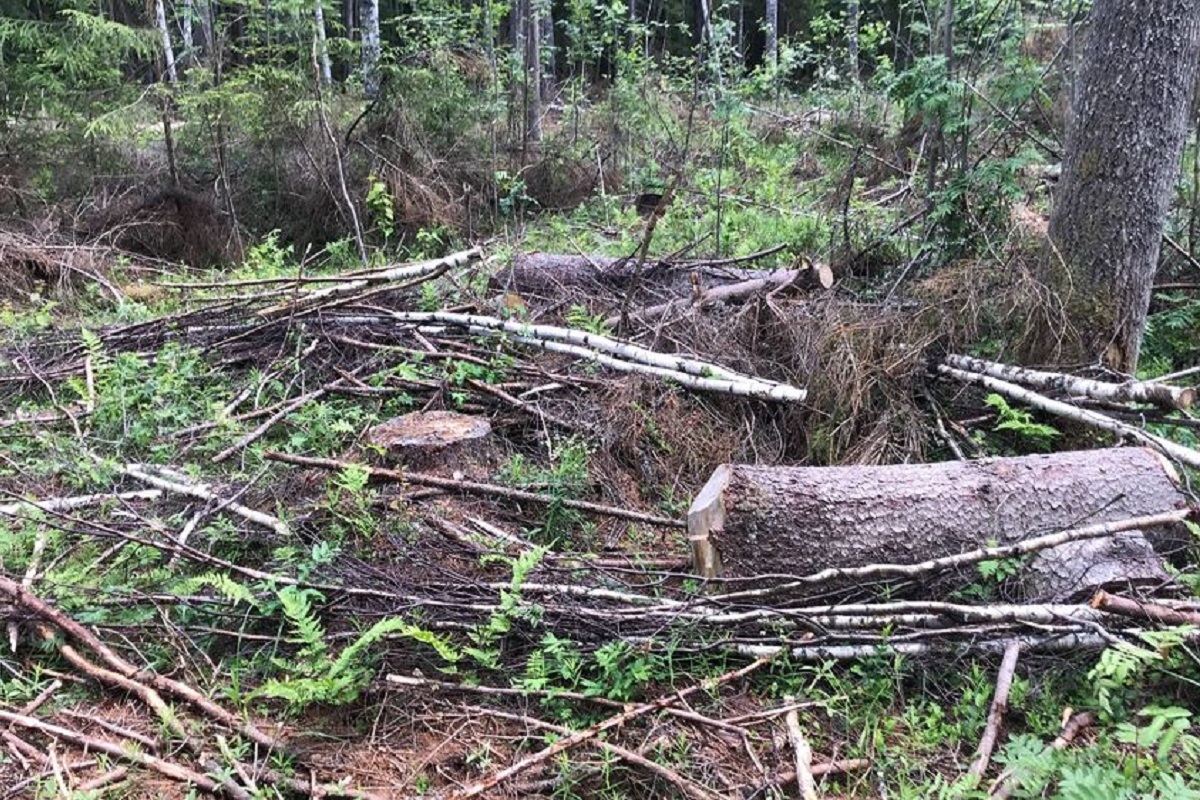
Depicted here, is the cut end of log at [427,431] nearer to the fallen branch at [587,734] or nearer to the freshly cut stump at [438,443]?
the freshly cut stump at [438,443]

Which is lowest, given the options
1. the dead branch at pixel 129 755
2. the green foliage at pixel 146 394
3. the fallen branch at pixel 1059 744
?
the dead branch at pixel 129 755

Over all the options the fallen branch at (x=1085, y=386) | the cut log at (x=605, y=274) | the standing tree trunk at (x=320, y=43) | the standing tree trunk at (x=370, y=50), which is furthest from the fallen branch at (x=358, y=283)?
the standing tree trunk at (x=370, y=50)

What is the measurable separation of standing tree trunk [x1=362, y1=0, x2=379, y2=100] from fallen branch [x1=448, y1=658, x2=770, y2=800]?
9.17m

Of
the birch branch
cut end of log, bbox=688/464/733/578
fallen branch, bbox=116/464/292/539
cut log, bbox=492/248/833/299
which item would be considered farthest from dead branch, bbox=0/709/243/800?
cut log, bbox=492/248/833/299

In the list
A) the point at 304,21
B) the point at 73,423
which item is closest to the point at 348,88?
the point at 304,21

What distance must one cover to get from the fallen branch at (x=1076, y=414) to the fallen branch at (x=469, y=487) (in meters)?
2.05

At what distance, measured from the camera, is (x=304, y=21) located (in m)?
9.19

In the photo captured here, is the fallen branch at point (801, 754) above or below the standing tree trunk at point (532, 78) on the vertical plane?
below

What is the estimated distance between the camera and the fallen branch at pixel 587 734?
2.50m

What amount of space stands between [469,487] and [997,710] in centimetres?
249

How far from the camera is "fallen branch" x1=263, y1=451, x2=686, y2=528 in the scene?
3.85 m

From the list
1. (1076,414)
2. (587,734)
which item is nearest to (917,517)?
(1076,414)

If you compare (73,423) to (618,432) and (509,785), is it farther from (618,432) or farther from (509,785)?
(509,785)

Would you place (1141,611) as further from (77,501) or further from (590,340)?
(77,501)
